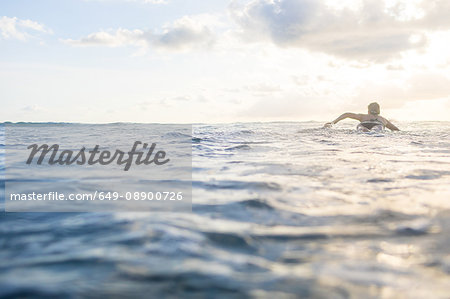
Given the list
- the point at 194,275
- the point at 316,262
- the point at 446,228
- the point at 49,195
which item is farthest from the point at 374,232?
the point at 49,195

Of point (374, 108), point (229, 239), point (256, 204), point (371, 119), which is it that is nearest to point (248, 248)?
point (229, 239)

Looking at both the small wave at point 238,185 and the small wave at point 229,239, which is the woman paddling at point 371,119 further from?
the small wave at point 229,239

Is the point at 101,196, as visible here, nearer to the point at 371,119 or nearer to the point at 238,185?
the point at 238,185

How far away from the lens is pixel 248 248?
2129mm

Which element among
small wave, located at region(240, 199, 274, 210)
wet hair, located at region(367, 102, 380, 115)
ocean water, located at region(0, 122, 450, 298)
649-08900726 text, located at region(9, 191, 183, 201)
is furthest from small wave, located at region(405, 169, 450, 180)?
wet hair, located at region(367, 102, 380, 115)

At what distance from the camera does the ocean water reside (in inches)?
65.2

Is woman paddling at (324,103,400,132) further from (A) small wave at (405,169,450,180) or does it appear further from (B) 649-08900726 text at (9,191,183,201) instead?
(B) 649-08900726 text at (9,191,183,201)

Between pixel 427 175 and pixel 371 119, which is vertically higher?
pixel 371 119

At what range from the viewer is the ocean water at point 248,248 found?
1655 millimetres

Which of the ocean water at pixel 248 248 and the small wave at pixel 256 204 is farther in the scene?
the small wave at pixel 256 204

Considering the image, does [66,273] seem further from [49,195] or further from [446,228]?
[446,228]

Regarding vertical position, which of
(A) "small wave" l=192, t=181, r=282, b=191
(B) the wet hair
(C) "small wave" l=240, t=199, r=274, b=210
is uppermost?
(B) the wet hair

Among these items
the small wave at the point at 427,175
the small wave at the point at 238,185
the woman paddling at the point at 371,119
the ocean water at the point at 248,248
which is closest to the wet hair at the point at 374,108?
the woman paddling at the point at 371,119

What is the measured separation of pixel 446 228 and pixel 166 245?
2040 mm
